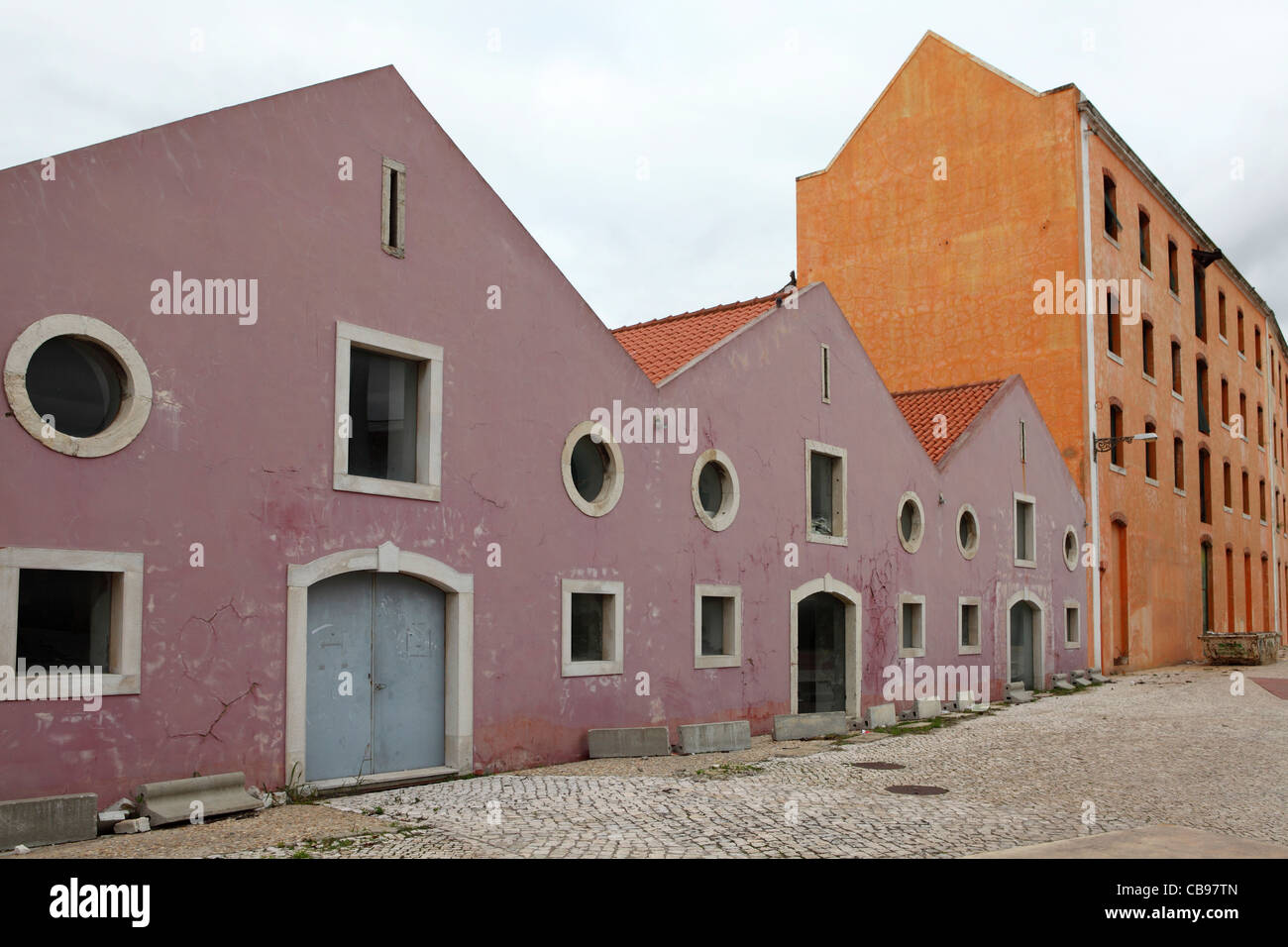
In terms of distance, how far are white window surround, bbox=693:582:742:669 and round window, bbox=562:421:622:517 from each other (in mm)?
2015

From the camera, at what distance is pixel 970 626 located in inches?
851

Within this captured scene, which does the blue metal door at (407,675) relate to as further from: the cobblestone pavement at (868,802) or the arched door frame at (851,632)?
the arched door frame at (851,632)

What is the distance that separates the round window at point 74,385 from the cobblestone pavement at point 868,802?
368cm

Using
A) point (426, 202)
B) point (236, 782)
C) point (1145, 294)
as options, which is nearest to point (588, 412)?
point (426, 202)

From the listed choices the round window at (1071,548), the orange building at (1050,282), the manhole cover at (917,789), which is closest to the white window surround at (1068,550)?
the round window at (1071,548)

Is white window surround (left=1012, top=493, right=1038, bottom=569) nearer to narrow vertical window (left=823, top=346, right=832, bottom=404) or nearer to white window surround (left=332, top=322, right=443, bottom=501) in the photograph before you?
narrow vertical window (left=823, top=346, right=832, bottom=404)

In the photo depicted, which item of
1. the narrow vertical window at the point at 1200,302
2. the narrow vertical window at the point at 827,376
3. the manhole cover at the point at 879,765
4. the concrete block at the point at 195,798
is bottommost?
the manhole cover at the point at 879,765

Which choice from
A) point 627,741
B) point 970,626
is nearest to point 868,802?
point 627,741

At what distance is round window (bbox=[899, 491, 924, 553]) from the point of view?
19.5 metres

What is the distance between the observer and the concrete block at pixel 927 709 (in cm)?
1831

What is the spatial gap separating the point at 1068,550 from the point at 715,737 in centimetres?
A: 1527

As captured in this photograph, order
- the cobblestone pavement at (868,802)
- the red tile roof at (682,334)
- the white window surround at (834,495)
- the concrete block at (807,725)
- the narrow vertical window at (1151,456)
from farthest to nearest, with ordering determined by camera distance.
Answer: the narrow vertical window at (1151,456)
the white window surround at (834,495)
the red tile roof at (682,334)
the concrete block at (807,725)
the cobblestone pavement at (868,802)

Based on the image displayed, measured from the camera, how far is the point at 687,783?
1088 centimetres

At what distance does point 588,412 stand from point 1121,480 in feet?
64.7
